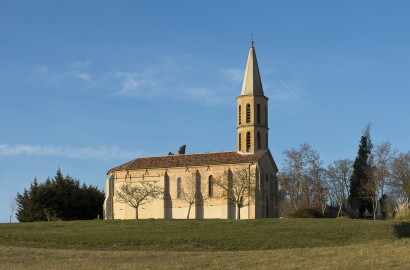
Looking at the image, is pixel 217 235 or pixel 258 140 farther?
pixel 258 140

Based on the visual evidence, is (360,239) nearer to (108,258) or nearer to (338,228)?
(338,228)

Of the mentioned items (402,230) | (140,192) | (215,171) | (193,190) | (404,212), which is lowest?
(402,230)

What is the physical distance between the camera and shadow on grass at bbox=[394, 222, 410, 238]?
32269 mm

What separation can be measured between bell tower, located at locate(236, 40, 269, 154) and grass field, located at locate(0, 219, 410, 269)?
57.5ft

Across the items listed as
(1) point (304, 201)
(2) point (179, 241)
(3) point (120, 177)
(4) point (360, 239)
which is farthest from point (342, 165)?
(2) point (179, 241)

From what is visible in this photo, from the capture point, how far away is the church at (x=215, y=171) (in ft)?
171

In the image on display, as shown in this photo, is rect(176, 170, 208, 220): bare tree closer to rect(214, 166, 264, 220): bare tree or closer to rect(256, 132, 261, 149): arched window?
rect(214, 166, 264, 220): bare tree

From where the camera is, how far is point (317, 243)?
29703 millimetres

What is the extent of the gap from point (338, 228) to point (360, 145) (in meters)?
31.6

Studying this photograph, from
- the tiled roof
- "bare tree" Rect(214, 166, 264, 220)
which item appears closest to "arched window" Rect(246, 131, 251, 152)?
the tiled roof

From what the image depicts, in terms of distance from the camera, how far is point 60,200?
6134 centimetres

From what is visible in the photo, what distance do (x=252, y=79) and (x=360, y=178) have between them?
Answer: 20.6 metres

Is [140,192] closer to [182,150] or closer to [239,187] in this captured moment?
[239,187]

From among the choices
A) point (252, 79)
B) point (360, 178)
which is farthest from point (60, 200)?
point (360, 178)
